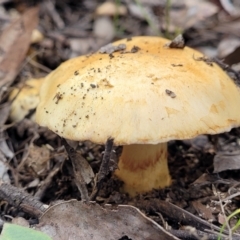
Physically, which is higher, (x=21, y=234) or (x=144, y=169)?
(x=21, y=234)

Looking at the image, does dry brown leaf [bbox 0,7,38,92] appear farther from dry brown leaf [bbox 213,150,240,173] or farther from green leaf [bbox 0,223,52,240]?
green leaf [bbox 0,223,52,240]

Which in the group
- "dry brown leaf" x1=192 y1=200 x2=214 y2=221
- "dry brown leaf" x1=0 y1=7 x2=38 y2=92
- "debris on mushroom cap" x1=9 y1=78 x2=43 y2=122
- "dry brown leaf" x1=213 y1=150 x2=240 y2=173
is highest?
"dry brown leaf" x1=0 y1=7 x2=38 y2=92

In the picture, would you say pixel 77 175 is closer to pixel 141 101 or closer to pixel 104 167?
pixel 104 167

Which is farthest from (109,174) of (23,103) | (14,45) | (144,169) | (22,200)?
(14,45)

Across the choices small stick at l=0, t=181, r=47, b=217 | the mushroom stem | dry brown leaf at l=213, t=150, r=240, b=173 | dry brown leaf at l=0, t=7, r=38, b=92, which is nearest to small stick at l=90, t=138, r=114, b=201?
small stick at l=0, t=181, r=47, b=217

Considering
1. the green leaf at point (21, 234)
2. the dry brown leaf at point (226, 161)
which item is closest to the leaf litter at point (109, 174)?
the dry brown leaf at point (226, 161)

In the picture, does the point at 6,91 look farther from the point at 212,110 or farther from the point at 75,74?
the point at 212,110

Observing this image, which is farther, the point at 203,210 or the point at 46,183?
the point at 46,183

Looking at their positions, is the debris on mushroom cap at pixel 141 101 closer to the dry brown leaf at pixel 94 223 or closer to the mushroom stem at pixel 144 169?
the dry brown leaf at pixel 94 223
